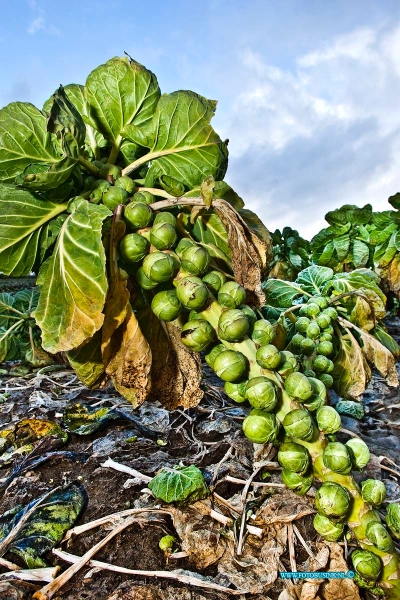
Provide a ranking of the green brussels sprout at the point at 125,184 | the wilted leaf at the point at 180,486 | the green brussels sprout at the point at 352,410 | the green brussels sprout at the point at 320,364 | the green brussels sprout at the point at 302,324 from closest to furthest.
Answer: the green brussels sprout at the point at 125,184
the wilted leaf at the point at 180,486
the green brussels sprout at the point at 320,364
the green brussels sprout at the point at 302,324
the green brussels sprout at the point at 352,410

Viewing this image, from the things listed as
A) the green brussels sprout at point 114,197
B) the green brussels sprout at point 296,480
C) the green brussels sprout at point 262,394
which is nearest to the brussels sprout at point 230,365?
the green brussels sprout at point 262,394

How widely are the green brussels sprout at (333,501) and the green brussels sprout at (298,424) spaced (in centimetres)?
17

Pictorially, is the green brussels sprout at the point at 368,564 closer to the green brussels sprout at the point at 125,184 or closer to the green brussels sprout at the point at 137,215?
the green brussels sprout at the point at 137,215

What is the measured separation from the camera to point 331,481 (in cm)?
133

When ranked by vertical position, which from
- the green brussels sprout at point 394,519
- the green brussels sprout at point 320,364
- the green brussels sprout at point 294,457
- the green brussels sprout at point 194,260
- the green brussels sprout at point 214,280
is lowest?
the green brussels sprout at point 394,519

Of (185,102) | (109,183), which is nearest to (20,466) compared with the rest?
(109,183)

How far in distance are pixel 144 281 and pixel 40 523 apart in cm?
110

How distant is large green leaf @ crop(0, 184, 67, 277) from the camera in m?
1.39

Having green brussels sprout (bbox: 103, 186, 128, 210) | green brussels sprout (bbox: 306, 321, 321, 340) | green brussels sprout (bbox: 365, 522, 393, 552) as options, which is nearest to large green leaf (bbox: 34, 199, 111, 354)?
green brussels sprout (bbox: 103, 186, 128, 210)

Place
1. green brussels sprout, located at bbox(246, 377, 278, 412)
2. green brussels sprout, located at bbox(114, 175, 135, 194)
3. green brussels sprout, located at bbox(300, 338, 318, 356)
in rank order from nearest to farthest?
green brussels sprout, located at bbox(246, 377, 278, 412) → green brussels sprout, located at bbox(114, 175, 135, 194) → green brussels sprout, located at bbox(300, 338, 318, 356)

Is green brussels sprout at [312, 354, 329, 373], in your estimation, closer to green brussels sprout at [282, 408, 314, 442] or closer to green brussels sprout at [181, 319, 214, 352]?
green brussels sprout at [282, 408, 314, 442]

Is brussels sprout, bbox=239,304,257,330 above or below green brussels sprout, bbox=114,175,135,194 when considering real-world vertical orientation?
below

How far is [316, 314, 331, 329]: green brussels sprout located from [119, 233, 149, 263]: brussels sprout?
1196mm

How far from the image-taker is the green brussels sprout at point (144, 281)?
1.37 meters
